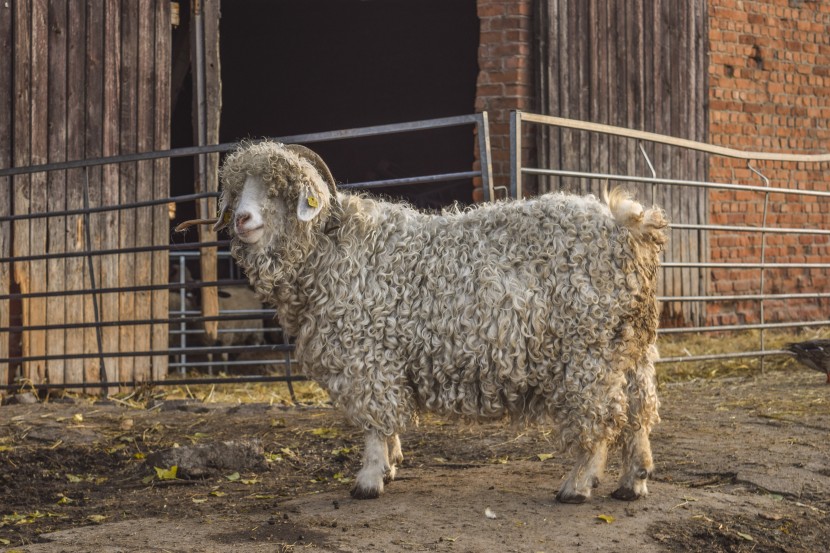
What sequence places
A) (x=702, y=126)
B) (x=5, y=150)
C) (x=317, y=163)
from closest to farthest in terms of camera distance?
(x=317, y=163) → (x=5, y=150) → (x=702, y=126)

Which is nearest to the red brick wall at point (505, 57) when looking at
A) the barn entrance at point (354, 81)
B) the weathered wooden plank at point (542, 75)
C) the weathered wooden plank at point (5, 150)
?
the weathered wooden plank at point (542, 75)

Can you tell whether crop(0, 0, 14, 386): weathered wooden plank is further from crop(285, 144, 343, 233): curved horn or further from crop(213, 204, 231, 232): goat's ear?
crop(285, 144, 343, 233): curved horn

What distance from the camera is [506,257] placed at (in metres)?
4.77

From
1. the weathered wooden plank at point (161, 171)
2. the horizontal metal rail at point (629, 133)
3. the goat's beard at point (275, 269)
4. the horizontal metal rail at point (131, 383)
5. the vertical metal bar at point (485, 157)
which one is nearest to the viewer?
the goat's beard at point (275, 269)

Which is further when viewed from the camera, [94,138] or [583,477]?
[94,138]

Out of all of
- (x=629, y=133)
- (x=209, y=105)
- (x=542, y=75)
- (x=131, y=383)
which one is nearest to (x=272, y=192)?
(x=629, y=133)

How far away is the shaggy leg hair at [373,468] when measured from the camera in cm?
477

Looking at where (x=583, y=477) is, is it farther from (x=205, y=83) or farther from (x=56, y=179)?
(x=205, y=83)

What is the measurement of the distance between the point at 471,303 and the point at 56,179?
477 cm

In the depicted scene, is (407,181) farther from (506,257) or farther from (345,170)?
(345,170)

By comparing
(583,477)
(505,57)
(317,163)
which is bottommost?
(583,477)

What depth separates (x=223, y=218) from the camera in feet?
16.8

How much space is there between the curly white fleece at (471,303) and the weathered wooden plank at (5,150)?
372 cm

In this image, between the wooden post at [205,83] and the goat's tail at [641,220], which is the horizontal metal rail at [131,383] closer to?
the wooden post at [205,83]
